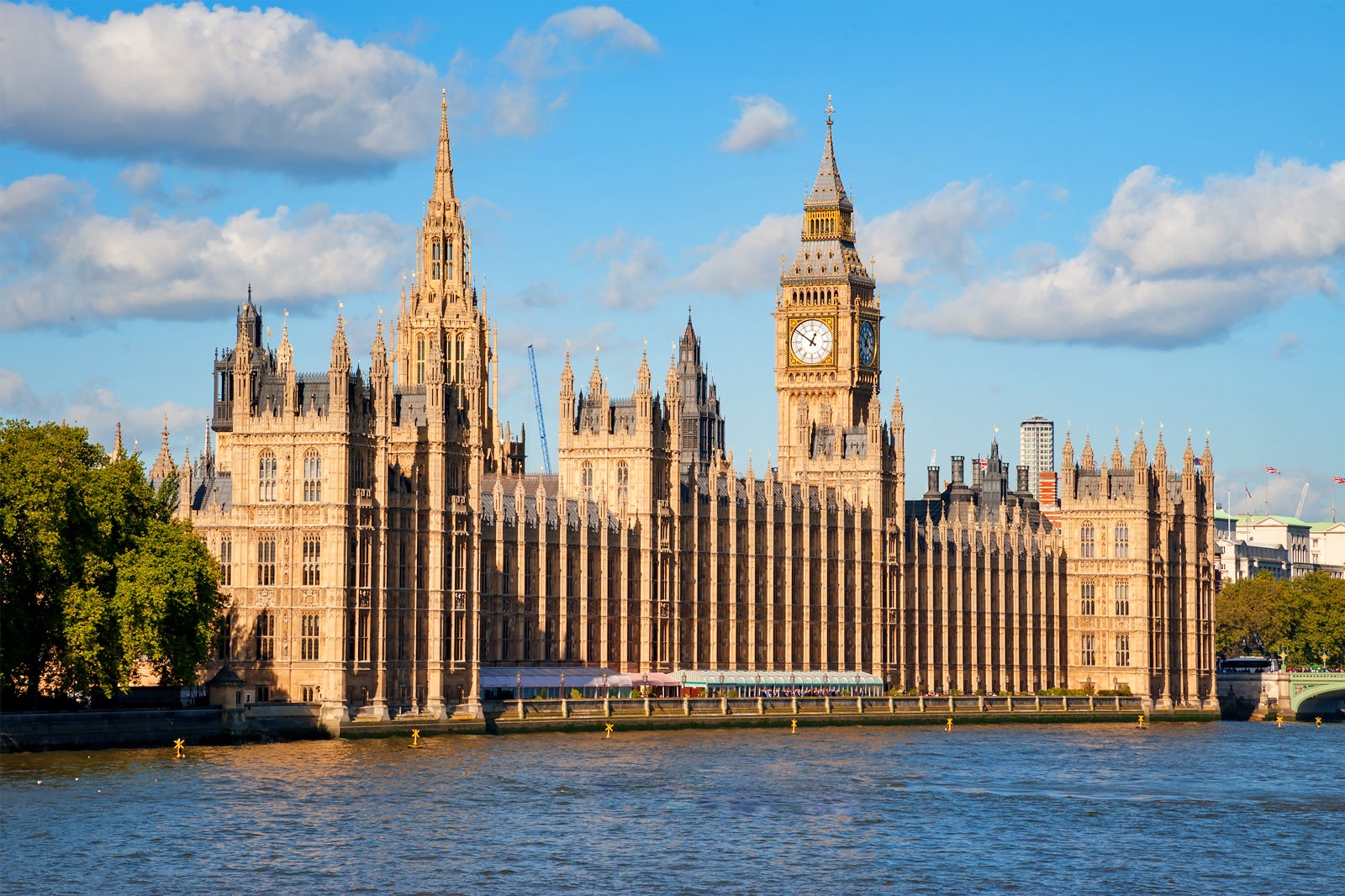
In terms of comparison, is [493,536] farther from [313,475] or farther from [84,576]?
[84,576]

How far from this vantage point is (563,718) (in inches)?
5458

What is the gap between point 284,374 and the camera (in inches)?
5192

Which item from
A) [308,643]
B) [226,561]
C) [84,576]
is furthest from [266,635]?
[84,576]

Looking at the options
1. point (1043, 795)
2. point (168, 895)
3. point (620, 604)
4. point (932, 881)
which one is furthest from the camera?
A: point (620, 604)

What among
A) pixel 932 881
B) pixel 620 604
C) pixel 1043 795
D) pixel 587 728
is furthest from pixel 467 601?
pixel 932 881

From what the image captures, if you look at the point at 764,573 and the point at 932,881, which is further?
the point at 764,573

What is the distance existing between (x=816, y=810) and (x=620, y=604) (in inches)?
2431

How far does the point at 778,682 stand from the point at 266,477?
48.8m

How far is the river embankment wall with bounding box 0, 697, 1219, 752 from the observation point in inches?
4350

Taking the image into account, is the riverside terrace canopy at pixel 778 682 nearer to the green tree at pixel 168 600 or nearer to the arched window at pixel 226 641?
the arched window at pixel 226 641

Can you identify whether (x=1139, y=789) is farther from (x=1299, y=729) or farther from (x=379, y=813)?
(x=1299, y=729)

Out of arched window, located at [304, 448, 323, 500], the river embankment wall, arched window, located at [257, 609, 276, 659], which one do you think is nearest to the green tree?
the river embankment wall

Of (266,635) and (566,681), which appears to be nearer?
(266,635)

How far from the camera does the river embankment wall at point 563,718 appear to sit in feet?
363
